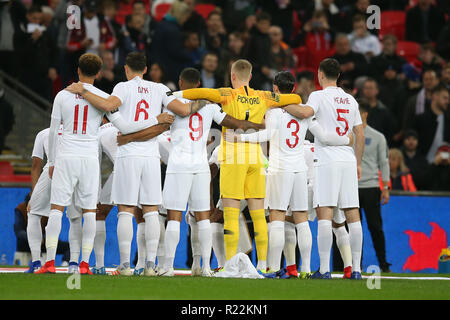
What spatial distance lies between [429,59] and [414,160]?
3.95 m

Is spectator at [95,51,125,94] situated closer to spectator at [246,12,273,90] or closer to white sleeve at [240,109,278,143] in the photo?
spectator at [246,12,273,90]

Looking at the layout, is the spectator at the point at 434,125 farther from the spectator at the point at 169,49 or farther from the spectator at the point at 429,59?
the spectator at the point at 169,49

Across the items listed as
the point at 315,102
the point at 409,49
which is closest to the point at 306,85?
the point at 315,102

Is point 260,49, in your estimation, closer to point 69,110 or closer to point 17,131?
point 17,131

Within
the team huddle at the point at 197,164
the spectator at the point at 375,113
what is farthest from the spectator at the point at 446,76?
the team huddle at the point at 197,164

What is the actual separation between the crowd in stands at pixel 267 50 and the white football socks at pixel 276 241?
4.27 meters

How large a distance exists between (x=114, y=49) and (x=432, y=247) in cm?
735

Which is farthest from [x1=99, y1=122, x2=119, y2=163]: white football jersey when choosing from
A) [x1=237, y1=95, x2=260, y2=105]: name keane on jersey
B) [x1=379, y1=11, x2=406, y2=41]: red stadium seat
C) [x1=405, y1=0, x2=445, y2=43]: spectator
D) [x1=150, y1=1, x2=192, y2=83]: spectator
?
[x1=379, y1=11, x2=406, y2=41]: red stadium seat

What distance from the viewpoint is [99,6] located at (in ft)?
59.0

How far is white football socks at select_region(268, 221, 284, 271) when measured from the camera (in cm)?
1088

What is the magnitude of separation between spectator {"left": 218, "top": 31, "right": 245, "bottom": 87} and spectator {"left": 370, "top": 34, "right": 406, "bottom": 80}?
2963 millimetres

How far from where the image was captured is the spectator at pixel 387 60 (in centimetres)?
1922

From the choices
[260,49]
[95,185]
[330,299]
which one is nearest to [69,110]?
[95,185]

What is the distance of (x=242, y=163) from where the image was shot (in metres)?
10.7
